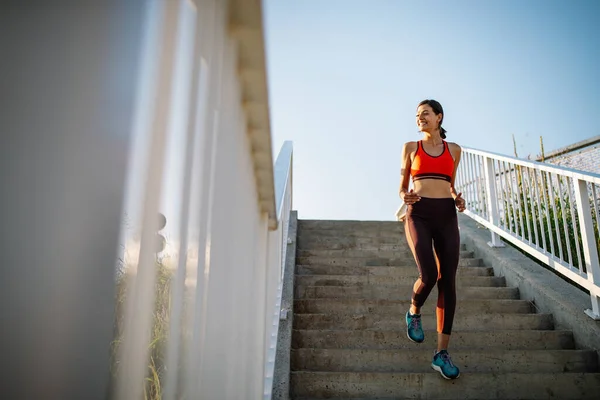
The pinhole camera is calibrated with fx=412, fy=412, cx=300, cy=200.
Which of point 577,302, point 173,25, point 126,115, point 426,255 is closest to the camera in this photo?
point 126,115

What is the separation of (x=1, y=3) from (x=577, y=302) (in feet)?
12.6

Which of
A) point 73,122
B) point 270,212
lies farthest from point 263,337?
point 73,122

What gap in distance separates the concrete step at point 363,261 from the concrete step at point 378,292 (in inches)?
26.4

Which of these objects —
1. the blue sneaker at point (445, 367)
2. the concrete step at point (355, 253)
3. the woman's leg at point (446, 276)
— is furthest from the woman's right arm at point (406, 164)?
the concrete step at point (355, 253)

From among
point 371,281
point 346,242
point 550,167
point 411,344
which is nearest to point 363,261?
point 371,281

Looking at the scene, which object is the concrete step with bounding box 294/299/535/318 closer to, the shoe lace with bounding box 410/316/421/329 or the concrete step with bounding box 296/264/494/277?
the concrete step with bounding box 296/264/494/277

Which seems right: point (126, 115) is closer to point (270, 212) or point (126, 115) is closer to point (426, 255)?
point (270, 212)

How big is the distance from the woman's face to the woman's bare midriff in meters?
0.40

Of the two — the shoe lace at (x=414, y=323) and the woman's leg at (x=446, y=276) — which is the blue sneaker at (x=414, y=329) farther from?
the woman's leg at (x=446, y=276)

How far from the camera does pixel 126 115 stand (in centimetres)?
41

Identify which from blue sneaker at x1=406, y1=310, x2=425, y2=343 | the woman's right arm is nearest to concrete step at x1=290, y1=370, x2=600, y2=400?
blue sneaker at x1=406, y1=310, x2=425, y2=343

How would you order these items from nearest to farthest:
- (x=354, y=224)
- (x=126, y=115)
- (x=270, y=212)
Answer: (x=126, y=115) < (x=270, y=212) < (x=354, y=224)

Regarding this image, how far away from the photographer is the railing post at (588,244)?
296 cm

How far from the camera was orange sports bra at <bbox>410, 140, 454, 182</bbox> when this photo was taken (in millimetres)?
2754
